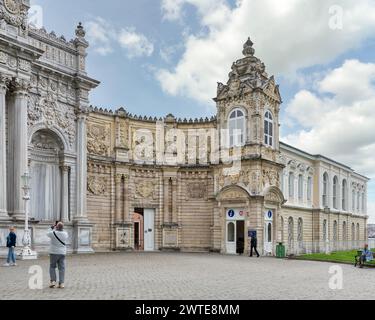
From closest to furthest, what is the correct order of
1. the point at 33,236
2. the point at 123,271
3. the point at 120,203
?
the point at 123,271 → the point at 33,236 → the point at 120,203

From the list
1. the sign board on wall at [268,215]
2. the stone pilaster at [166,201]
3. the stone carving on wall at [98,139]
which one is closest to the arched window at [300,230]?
the sign board on wall at [268,215]

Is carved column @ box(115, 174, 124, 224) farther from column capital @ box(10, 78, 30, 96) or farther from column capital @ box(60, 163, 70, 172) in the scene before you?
column capital @ box(10, 78, 30, 96)

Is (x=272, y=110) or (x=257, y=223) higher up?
(x=272, y=110)

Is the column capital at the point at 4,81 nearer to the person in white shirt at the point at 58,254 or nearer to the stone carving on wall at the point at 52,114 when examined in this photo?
the stone carving on wall at the point at 52,114

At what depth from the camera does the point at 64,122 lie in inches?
1144

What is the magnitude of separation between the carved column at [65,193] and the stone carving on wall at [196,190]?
10.1 metres

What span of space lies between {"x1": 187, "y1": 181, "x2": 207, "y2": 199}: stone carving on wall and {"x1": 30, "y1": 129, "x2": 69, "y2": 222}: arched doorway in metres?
10.1

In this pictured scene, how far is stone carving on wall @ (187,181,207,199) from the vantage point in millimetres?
35188

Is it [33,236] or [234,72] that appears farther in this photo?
[234,72]

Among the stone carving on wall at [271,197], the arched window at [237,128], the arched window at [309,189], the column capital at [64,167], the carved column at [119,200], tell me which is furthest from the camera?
the arched window at [309,189]

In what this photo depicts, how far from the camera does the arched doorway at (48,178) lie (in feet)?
91.9

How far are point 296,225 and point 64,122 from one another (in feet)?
71.3
